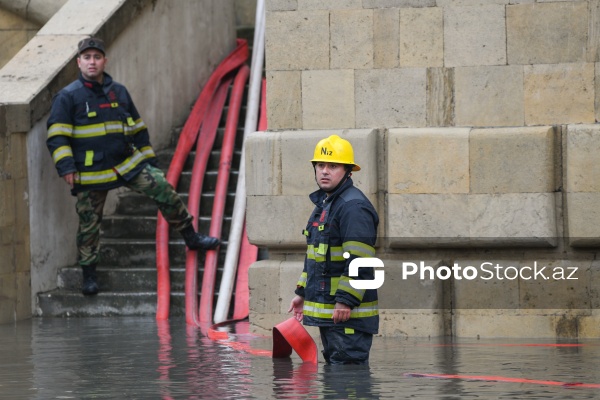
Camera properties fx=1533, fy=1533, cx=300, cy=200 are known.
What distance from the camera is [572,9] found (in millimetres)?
11891

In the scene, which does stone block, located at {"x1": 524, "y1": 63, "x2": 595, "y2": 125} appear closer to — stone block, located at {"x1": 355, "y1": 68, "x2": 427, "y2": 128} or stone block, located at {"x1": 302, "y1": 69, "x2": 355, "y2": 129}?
stone block, located at {"x1": 355, "y1": 68, "x2": 427, "y2": 128}

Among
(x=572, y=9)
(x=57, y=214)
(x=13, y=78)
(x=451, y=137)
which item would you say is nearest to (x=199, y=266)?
(x=57, y=214)

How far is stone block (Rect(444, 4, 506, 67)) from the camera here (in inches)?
473

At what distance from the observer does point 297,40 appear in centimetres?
1239

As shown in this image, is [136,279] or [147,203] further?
[147,203]

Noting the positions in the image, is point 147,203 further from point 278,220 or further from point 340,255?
point 340,255

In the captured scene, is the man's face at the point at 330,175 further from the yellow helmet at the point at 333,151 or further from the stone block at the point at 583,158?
the stone block at the point at 583,158

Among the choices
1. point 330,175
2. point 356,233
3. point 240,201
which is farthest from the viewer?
point 240,201

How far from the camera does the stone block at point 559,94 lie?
11.9 m

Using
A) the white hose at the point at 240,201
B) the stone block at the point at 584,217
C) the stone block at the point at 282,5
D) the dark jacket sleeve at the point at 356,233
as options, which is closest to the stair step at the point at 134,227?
the white hose at the point at 240,201

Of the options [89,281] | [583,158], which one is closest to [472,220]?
[583,158]

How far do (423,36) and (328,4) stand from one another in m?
0.82

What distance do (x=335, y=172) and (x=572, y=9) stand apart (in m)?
3.03

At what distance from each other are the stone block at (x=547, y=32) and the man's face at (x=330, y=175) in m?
2.66
